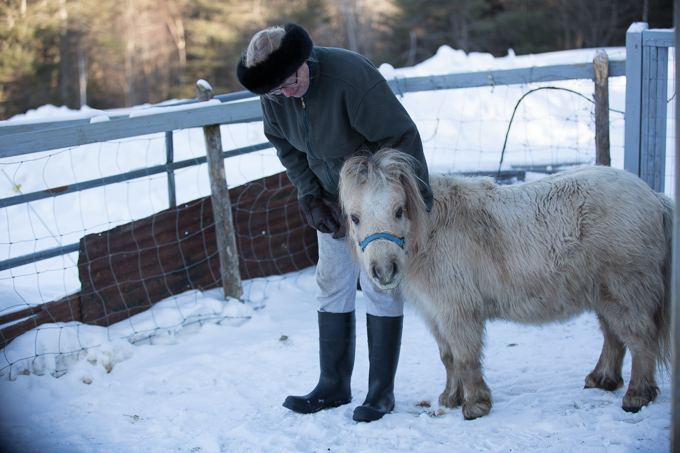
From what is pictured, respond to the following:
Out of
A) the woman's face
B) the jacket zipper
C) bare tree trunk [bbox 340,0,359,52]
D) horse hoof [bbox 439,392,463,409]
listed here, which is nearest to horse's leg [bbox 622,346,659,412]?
horse hoof [bbox 439,392,463,409]

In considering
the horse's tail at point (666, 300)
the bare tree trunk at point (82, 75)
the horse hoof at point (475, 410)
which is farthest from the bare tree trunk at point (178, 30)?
the horse's tail at point (666, 300)

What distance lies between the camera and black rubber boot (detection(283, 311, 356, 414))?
2887mm

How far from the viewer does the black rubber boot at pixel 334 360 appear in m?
2.89

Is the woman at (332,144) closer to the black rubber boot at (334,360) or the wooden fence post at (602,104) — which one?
the black rubber boot at (334,360)

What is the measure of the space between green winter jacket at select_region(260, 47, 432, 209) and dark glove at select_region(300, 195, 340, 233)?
0.70 ft

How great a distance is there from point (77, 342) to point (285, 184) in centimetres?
238

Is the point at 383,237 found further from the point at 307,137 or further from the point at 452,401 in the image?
the point at 452,401

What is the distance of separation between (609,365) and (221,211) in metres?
3.26

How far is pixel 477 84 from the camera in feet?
15.2

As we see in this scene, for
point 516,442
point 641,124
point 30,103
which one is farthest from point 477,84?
point 30,103

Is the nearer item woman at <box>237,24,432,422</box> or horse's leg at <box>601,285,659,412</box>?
woman at <box>237,24,432,422</box>

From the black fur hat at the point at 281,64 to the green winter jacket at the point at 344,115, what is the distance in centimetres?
18

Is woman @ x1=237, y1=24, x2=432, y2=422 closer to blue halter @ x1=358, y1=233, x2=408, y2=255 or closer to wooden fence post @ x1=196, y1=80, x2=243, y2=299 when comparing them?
blue halter @ x1=358, y1=233, x2=408, y2=255

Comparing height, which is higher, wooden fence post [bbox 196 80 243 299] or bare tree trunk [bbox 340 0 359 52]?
bare tree trunk [bbox 340 0 359 52]
